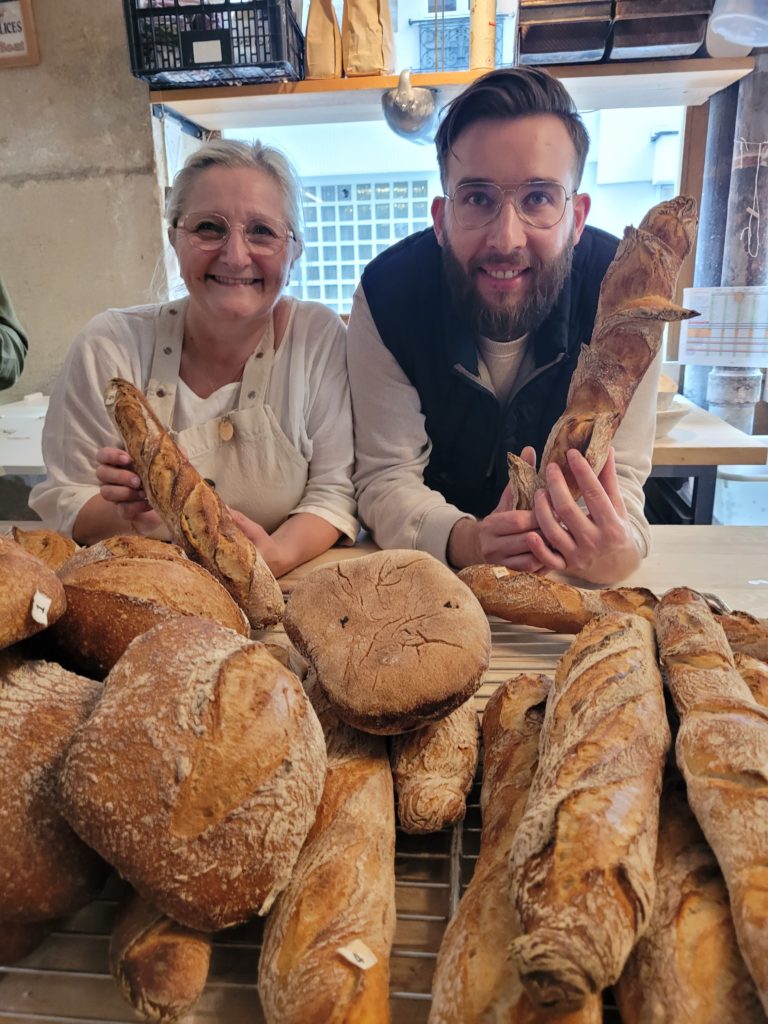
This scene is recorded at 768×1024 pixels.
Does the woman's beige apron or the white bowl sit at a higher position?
the woman's beige apron

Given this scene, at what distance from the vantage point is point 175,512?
1.04m

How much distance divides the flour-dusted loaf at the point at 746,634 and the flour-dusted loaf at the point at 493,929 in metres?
0.28

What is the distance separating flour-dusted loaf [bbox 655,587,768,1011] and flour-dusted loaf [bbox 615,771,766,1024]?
0.02 m

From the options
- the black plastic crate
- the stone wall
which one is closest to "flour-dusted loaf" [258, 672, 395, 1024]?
the black plastic crate

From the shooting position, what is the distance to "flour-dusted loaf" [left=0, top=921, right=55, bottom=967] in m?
0.51

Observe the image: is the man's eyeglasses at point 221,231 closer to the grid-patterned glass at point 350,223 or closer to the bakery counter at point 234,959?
the bakery counter at point 234,959

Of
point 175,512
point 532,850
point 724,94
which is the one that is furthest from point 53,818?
point 724,94

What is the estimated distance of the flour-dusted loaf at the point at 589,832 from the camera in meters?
0.40

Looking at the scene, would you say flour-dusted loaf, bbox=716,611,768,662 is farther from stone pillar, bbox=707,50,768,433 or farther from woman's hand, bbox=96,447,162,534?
stone pillar, bbox=707,50,768,433

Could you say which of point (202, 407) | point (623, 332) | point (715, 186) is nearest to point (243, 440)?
point (202, 407)

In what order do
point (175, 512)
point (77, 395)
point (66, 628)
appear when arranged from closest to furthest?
1. point (66, 628)
2. point (175, 512)
3. point (77, 395)

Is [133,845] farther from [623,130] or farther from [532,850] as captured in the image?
[623,130]

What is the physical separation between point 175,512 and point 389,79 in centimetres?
246

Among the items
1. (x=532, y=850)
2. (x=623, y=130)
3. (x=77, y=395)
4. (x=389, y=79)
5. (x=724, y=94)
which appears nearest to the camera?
(x=532, y=850)
